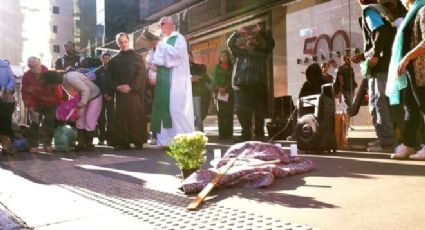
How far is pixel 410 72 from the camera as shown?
16.4ft

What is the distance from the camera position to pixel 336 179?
408 cm

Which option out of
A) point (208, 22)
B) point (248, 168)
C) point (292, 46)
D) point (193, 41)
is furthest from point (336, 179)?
point (193, 41)

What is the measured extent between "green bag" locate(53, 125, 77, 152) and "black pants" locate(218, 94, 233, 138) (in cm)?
330

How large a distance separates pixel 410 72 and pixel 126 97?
5299 mm

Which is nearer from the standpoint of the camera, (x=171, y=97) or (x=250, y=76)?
(x=171, y=97)

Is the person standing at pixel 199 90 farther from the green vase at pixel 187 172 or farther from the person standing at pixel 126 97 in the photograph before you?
the green vase at pixel 187 172

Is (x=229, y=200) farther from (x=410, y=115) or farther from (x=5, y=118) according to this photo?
(x=5, y=118)

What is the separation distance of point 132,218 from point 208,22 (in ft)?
42.8

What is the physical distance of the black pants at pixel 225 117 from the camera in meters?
10.2

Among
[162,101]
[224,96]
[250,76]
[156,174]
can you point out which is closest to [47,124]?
[162,101]

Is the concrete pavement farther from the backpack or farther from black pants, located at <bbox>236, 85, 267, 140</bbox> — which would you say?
black pants, located at <bbox>236, 85, 267, 140</bbox>

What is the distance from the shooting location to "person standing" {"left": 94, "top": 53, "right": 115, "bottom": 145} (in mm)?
8922

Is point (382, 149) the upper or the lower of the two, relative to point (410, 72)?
lower

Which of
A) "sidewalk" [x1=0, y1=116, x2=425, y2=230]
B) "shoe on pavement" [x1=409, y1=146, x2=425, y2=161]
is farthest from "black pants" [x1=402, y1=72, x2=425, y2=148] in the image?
"sidewalk" [x1=0, y1=116, x2=425, y2=230]
